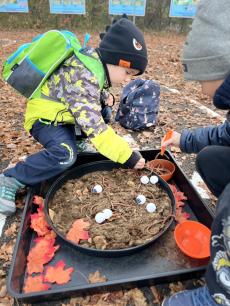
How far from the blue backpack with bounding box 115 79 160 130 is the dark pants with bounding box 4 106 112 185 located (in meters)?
1.22

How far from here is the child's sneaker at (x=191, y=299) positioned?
1.12 metres

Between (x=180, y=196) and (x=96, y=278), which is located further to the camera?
(x=180, y=196)

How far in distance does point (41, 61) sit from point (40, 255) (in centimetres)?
131

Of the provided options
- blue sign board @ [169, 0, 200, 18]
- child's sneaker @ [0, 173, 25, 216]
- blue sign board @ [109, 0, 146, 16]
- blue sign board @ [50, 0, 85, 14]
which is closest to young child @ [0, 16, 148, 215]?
child's sneaker @ [0, 173, 25, 216]

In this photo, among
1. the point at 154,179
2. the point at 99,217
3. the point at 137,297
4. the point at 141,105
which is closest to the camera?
the point at 137,297

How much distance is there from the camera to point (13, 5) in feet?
31.3

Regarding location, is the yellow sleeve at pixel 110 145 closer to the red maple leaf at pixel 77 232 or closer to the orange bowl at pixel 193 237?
the red maple leaf at pixel 77 232

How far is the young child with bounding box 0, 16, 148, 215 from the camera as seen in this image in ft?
5.21

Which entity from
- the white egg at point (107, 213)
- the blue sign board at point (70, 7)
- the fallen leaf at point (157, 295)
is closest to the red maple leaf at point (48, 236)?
the white egg at point (107, 213)

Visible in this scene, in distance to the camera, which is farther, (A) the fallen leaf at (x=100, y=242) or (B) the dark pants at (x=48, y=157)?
(B) the dark pants at (x=48, y=157)

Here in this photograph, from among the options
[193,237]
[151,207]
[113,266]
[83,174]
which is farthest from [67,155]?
[193,237]

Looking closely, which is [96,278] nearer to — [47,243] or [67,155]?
[47,243]

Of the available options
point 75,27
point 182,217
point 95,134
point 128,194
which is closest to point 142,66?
point 95,134

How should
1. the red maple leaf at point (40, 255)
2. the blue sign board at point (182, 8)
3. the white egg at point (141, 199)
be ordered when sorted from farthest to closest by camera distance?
the blue sign board at point (182, 8) < the white egg at point (141, 199) < the red maple leaf at point (40, 255)
